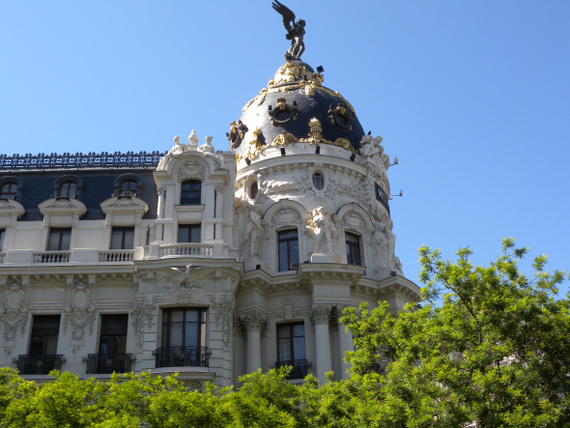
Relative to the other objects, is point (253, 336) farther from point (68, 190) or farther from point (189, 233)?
point (68, 190)

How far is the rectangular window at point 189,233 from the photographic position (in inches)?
1283

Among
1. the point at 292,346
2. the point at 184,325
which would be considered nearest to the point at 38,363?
the point at 184,325

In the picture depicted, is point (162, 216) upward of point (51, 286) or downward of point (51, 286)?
upward

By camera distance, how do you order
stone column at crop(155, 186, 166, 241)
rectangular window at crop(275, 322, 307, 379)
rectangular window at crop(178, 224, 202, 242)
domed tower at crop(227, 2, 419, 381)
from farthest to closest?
rectangular window at crop(178, 224, 202, 242)
domed tower at crop(227, 2, 419, 381)
stone column at crop(155, 186, 166, 241)
rectangular window at crop(275, 322, 307, 379)

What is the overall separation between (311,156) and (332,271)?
24.5 ft

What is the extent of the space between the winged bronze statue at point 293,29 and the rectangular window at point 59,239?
20.8m

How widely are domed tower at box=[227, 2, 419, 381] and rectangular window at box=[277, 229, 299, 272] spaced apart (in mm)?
53

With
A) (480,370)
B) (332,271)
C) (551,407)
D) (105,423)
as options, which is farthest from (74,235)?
(551,407)

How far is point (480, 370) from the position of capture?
793 inches

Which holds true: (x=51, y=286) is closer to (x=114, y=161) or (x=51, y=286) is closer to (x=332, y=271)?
(x=114, y=161)

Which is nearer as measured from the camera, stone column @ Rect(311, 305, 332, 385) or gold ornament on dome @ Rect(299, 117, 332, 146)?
stone column @ Rect(311, 305, 332, 385)

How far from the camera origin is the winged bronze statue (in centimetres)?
4638

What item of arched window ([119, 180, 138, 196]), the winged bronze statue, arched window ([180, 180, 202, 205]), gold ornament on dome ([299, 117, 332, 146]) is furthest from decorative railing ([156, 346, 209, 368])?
the winged bronze statue

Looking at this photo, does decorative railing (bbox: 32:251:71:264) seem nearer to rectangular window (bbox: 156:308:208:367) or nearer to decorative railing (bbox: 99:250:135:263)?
decorative railing (bbox: 99:250:135:263)
